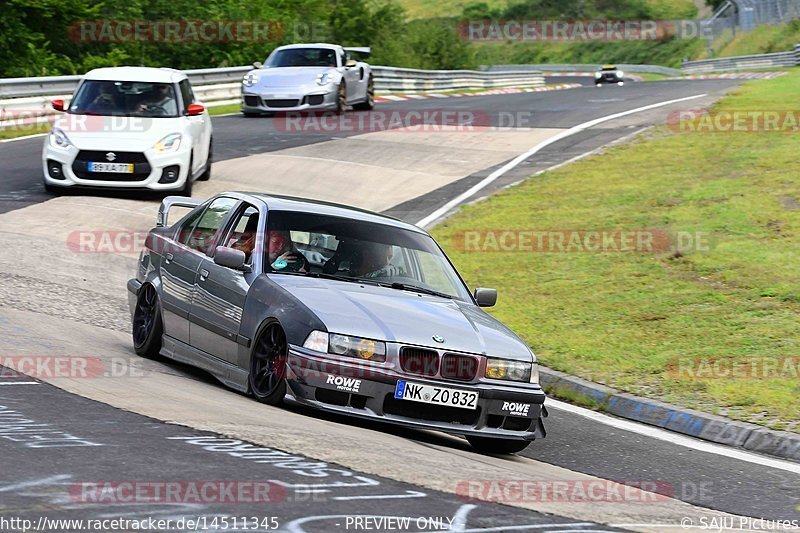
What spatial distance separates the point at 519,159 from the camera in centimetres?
2448

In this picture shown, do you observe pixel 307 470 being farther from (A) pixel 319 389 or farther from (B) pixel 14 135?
(B) pixel 14 135

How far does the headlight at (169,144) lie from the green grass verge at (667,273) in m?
3.91

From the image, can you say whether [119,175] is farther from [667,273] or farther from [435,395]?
[435,395]

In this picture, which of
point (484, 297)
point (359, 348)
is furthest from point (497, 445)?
point (484, 297)

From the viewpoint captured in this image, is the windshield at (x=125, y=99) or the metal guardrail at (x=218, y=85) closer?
the windshield at (x=125, y=99)

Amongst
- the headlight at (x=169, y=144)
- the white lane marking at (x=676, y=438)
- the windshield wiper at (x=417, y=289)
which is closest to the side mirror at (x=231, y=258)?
the windshield wiper at (x=417, y=289)

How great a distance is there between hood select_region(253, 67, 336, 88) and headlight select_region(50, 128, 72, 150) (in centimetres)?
1187

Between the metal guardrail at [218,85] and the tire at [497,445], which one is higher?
the metal guardrail at [218,85]

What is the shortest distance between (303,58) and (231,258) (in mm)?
22126

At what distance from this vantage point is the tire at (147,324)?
9969 mm

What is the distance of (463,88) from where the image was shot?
5100 cm

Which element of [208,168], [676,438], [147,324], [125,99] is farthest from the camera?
[208,168]

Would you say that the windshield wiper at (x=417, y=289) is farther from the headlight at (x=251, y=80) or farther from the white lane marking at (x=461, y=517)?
the headlight at (x=251, y=80)

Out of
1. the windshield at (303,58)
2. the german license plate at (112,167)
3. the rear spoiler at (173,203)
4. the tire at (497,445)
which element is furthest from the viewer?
the windshield at (303,58)
